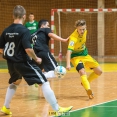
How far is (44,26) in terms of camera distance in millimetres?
7555

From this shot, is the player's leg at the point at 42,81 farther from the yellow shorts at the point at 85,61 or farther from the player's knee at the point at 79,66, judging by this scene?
the yellow shorts at the point at 85,61

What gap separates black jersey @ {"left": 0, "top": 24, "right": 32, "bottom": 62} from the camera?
17.1ft

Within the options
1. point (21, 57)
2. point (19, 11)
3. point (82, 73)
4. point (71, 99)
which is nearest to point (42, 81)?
point (21, 57)

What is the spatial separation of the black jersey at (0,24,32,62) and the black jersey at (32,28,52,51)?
2.13m

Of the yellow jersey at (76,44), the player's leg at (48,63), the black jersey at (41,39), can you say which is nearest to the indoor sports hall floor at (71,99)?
the player's leg at (48,63)

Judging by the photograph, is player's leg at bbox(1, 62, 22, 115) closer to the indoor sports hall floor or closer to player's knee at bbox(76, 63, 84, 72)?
the indoor sports hall floor

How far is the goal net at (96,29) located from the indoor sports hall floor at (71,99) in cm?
846

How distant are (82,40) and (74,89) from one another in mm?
1476

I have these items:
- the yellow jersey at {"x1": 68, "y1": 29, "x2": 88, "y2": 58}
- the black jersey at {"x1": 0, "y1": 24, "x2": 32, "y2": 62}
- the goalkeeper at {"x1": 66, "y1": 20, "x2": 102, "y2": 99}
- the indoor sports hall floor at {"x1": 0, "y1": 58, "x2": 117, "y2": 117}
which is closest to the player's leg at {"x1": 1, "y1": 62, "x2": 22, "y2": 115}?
the indoor sports hall floor at {"x1": 0, "y1": 58, "x2": 117, "y2": 117}

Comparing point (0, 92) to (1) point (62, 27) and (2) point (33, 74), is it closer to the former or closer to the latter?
(2) point (33, 74)

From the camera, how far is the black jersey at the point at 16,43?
5223mm

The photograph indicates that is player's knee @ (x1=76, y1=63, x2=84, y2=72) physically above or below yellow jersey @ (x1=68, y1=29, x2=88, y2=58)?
below

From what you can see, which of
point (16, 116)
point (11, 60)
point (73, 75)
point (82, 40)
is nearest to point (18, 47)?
point (11, 60)

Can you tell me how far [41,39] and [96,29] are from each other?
457 inches
